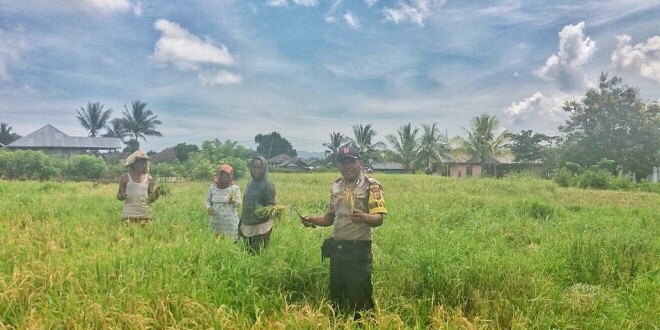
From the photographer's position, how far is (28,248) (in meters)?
4.60

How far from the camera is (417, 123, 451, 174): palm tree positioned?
39.3 meters

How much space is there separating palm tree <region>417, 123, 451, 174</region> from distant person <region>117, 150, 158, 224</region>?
35102 mm

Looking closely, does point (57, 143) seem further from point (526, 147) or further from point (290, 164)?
point (526, 147)

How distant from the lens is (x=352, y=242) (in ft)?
11.9

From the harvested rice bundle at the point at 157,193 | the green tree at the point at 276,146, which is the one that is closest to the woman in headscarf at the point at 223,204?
the harvested rice bundle at the point at 157,193

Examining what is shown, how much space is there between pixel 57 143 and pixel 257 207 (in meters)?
42.2

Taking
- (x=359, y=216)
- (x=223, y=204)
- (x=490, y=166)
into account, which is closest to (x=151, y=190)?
(x=223, y=204)

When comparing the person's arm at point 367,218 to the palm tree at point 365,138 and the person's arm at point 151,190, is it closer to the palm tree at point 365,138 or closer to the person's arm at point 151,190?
the person's arm at point 151,190

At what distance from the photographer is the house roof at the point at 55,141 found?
128 ft

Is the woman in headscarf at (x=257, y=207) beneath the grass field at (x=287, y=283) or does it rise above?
above

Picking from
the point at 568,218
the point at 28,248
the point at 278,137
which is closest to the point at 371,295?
the point at 28,248

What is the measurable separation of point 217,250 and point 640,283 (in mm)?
4376

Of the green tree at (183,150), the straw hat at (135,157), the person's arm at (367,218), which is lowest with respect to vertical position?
the person's arm at (367,218)

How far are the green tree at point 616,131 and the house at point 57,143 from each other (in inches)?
1553
